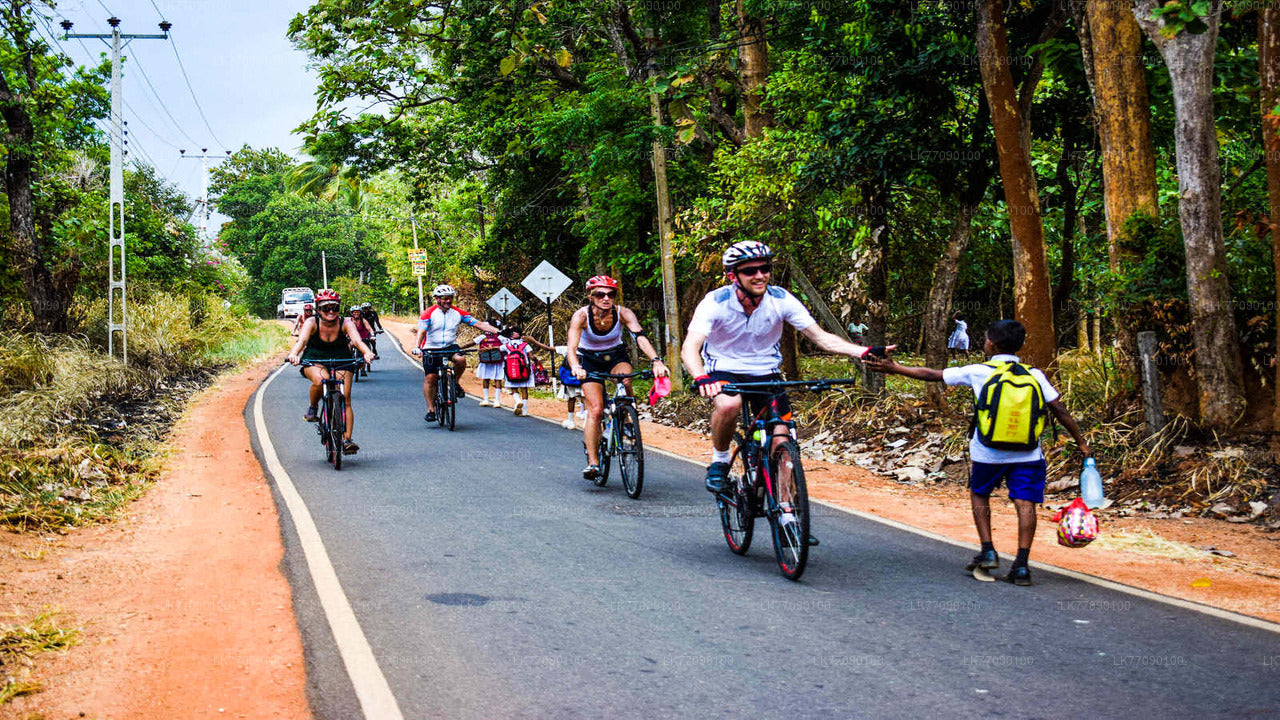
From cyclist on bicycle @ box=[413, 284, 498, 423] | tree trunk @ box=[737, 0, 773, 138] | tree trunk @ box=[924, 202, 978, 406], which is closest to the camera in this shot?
tree trunk @ box=[924, 202, 978, 406]

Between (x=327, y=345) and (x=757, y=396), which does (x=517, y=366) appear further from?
(x=757, y=396)

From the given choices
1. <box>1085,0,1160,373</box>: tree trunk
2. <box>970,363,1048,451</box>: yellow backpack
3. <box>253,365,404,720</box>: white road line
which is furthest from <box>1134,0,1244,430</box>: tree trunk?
<box>253,365,404,720</box>: white road line

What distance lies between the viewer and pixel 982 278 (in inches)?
1123

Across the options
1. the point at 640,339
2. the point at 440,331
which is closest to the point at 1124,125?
the point at 640,339

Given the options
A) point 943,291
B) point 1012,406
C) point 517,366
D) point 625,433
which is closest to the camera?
point 1012,406

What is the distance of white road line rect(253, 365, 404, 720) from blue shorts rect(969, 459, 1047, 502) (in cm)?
374

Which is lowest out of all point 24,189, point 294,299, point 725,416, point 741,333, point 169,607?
point 169,607

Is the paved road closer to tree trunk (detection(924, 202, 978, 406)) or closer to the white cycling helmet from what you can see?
the white cycling helmet

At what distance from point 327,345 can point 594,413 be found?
4.03 metres

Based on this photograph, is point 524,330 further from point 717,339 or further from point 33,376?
point 717,339

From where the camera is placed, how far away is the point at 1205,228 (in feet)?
32.0

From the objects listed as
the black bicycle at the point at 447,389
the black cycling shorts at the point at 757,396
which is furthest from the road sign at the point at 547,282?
the black cycling shorts at the point at 757,396

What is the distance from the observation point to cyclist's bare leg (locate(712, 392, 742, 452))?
6914 millimetres

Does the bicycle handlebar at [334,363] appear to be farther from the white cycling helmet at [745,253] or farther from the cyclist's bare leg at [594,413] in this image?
the white cycling helmet at [745,253]
